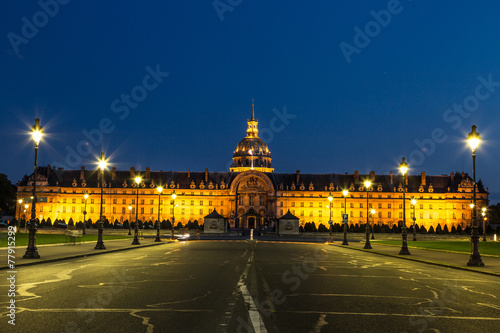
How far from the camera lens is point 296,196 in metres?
152

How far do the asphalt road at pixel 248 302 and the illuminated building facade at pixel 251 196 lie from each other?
12754 centimetres

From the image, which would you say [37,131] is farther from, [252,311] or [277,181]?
[277,181]

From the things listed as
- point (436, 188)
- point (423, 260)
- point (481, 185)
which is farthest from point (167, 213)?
point (423, 260)

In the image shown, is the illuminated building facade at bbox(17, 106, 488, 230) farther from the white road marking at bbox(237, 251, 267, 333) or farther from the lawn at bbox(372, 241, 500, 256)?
the white road marking at bbox(237, 251, 267, 333)

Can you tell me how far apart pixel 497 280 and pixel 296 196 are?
13321 centimetres

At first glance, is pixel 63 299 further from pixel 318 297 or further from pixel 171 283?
pixel 318 297

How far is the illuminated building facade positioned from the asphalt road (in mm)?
→ 127536

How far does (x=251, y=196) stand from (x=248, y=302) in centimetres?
13654

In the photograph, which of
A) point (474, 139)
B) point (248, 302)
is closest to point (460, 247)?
point (474, 139)

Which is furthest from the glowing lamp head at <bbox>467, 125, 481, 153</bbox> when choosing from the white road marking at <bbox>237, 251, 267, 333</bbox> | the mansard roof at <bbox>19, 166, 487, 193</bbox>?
the mansard roof at <bbox>19, 166, 487, 193</bbox>

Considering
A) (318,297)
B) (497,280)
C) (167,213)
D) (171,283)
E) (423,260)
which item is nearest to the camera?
(318,297)

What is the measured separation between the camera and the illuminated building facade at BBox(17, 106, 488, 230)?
147750 millimetres

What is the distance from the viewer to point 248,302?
12438 millimetres

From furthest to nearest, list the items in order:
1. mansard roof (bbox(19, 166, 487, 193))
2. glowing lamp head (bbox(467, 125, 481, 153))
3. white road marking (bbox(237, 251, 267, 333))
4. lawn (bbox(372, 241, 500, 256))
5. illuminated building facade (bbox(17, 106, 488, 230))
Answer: mansard roof (bbox(19, 166, 487, 193)), illuminated building facade (bbox(17, 106, 488, 230)), lawn (bbox(372, 241, 500, 256)), glowing lamp head (bbox(467, 125, 481, 153)), white road marking (bbox(237, 251, 267, 333))
